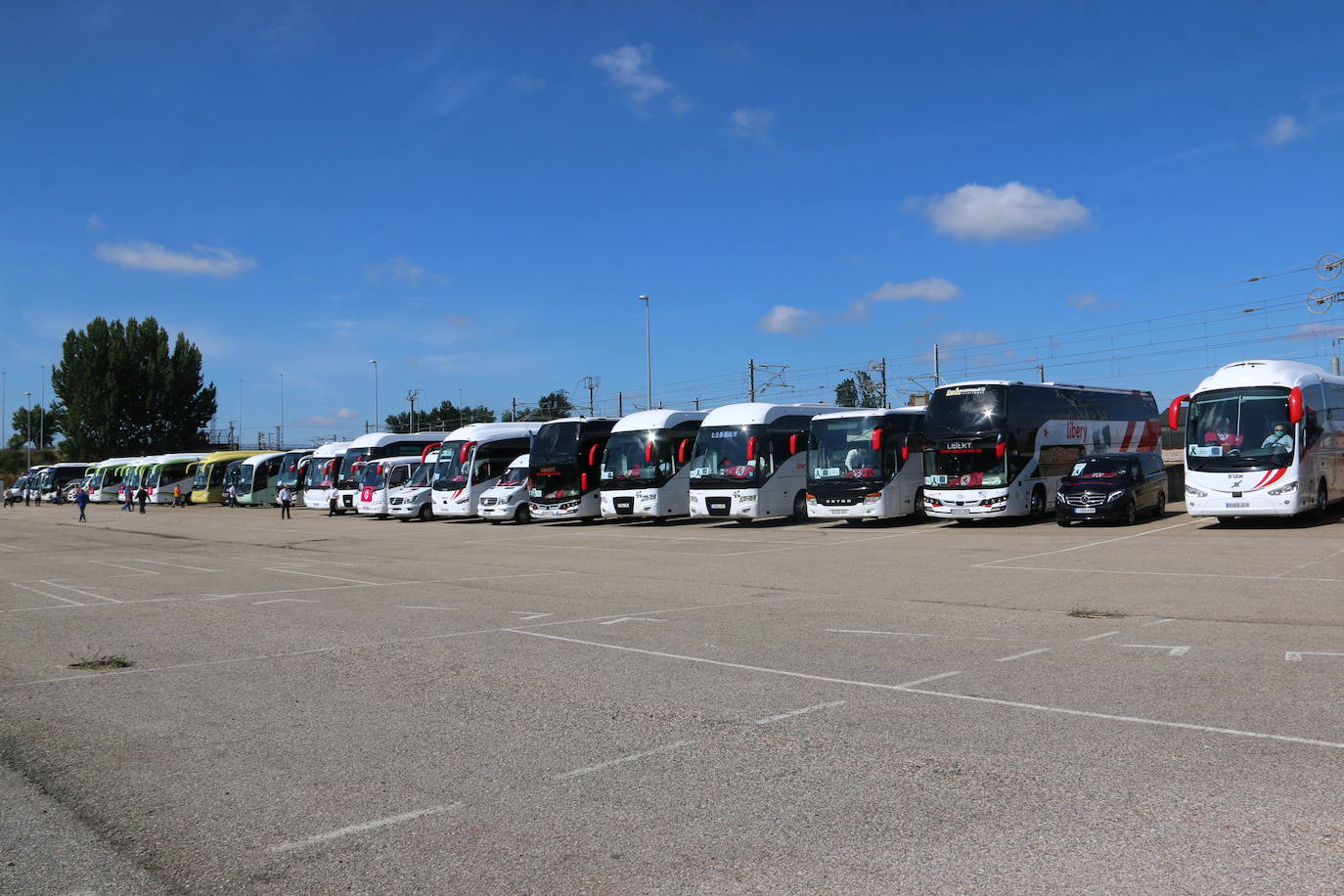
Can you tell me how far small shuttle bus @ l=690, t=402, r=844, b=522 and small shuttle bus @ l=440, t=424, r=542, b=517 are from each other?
333 inches

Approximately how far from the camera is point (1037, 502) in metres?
28.3

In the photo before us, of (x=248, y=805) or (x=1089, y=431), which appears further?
(x=1089, y=431)

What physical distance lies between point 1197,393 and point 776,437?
11286 mm

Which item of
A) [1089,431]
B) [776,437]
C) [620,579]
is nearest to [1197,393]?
[1089,431]

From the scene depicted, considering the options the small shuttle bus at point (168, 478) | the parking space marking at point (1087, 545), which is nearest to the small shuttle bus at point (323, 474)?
the small shuttle bus at point (168, 478)

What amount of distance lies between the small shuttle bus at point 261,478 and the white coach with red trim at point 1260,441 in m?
45.7

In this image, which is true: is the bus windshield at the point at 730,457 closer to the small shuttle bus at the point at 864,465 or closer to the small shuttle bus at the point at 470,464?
the small shuttle bus at the point at 864,465

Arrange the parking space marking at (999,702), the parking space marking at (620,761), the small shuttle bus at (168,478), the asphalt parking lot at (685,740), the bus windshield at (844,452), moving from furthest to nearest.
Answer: the small shuttle bus at (168,478)
the bus windshield at (844,452)
the parking space marking at (999,702)
the parking space marking at (620,761)
the asphalt parking lot at (685,740)

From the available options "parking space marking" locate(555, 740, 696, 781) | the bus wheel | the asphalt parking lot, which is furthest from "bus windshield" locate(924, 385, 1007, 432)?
"parking space marking" locate(555, 740, 696, 781)

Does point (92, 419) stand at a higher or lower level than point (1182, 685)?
higher

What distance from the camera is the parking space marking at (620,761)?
590 cm

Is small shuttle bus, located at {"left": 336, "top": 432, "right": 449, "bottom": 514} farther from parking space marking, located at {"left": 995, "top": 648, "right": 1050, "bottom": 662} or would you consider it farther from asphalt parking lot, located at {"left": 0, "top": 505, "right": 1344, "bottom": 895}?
parking space marking, located at {"left": 995, "top": 648, "right": 1050, "bottom": 662}

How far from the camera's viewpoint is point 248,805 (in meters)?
5.44

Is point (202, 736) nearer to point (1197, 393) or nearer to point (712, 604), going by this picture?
point (712, 604)
